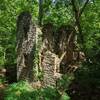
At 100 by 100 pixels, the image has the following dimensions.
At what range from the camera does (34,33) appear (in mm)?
17969

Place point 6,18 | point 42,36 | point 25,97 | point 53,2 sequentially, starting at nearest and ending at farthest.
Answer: point 25,97 < point 42,36 < point 53,2 < point 6,18

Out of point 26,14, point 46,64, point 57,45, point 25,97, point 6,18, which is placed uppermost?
point 6,18

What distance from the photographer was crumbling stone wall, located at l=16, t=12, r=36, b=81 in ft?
58.5

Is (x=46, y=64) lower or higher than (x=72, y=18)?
lower

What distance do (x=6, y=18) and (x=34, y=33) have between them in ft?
48.2

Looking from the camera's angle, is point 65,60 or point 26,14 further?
point 65,60

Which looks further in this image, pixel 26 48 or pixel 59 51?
pixel 59 51

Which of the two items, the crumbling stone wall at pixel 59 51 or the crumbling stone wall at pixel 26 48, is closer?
the crumbling stone wall at pixel 59 51

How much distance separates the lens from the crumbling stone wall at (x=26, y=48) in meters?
17.8

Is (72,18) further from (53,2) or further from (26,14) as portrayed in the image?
(26,14)

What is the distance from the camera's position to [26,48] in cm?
1797

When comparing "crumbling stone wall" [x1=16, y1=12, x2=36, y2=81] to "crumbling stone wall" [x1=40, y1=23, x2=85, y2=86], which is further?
"crumbling stone wall" [x1=16, y1=12, x2=36, y2=81]

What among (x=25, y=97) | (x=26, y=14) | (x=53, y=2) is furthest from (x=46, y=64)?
(x=53, y=2)

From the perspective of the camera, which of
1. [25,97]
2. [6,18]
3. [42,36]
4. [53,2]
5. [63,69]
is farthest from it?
[6,18]
